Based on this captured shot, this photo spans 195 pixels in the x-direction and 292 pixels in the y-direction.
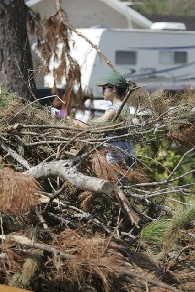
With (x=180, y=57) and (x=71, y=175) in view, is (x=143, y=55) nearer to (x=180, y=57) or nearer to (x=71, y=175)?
(x=180, y=57)

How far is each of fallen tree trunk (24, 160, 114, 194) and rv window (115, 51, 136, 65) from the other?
1389cm

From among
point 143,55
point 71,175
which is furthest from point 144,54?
point 71,175

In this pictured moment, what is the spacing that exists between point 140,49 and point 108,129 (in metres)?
13.6

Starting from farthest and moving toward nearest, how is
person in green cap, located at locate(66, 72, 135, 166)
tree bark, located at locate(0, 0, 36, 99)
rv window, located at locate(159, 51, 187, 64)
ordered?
rv window, located at locate(159, 51, 187, 64), tree bark, located at locate(0, 0, 36, 99), person in green cap, located at locate(66, 72, 135, 166)

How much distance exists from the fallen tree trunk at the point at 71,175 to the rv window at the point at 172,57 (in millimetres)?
14787

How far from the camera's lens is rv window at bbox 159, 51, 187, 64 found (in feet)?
61.1

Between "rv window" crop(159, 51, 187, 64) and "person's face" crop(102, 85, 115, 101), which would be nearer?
"person's face" crop(102, 85, 115, 101)

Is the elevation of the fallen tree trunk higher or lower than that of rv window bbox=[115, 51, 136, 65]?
higher

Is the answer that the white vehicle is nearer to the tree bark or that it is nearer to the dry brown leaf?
the tree bark

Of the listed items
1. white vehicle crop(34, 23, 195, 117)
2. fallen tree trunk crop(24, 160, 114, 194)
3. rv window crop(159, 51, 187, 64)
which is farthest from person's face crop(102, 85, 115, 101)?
rv window crop(159, 51, 187, 64)

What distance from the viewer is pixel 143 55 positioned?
18.2 meters

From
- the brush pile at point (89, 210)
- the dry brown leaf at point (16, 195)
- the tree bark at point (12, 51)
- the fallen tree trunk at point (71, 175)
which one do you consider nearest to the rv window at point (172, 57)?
the tree bark at point (12, 51)

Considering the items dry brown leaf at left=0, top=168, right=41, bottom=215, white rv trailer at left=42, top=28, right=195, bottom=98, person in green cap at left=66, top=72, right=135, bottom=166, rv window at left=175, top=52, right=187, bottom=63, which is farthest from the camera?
rv window at left=175, top=52, right=187, bottom=63

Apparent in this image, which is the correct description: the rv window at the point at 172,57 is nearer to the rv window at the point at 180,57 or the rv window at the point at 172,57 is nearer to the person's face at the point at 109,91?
the rv window at the point at 180,57
